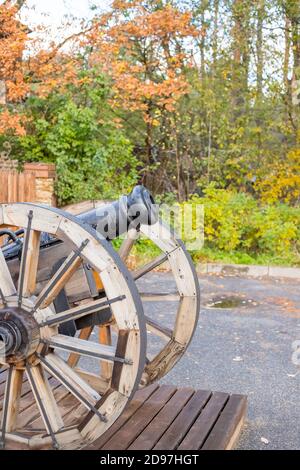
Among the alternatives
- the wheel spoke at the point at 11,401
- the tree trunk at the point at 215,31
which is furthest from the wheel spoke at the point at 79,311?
the tree trunk at the point at 215,31

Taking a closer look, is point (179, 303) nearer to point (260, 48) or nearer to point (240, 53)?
point (260, 48)

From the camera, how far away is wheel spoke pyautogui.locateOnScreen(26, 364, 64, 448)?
2.98 m

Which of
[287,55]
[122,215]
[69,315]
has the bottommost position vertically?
[69,315]

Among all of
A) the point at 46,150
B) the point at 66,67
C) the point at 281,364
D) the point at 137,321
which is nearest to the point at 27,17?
the point at 66,67

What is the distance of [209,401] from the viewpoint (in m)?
3.76

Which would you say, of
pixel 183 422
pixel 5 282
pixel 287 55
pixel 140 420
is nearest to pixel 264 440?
pixel 183 422

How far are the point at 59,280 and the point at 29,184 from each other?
698 centimetres

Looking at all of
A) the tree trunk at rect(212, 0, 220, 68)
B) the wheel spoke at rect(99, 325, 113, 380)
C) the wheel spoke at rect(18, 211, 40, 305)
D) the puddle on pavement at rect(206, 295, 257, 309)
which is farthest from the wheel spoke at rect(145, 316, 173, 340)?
the tree trunk at rect(212, 0, 220, 68)

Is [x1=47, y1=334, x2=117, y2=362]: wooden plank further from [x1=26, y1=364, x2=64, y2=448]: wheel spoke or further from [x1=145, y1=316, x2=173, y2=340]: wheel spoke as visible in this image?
[x1=145, y1=316, x2=173, y2=340]: wheel spoke

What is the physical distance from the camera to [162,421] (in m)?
3.42

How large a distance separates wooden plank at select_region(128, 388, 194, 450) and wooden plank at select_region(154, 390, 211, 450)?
1.2 inches

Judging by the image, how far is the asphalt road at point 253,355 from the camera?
3827 millimetres
